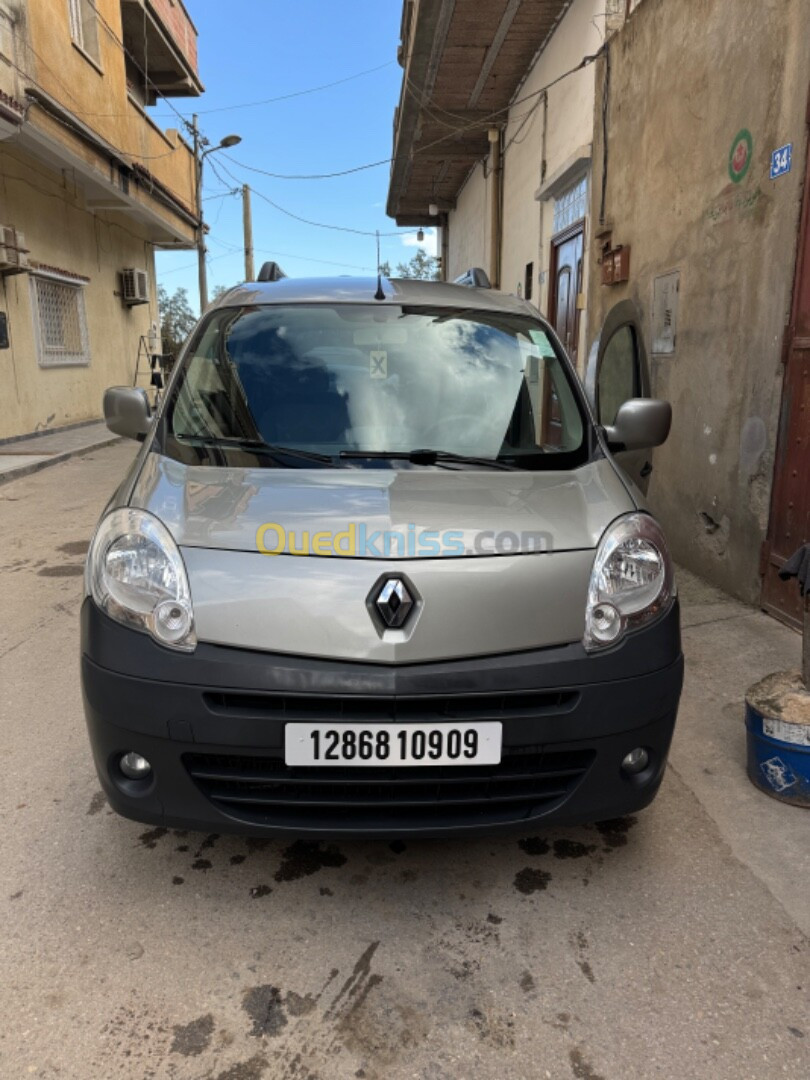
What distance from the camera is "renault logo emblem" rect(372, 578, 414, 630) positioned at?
1.94m

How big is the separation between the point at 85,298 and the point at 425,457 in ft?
44.9

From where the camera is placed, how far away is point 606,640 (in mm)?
2041

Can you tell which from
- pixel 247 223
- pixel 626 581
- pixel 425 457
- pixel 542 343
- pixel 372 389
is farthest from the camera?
pixel 247 223

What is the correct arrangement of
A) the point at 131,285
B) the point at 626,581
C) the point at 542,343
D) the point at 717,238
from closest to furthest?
the point at 626,581
the point at 542,343
the point at 717,238
the point at 131,285

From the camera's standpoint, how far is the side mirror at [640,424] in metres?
2.91

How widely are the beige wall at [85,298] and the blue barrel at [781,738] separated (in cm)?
1085

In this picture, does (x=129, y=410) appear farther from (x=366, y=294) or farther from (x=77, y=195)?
(x=77, y=195)

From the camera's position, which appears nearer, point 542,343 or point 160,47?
point 542,343

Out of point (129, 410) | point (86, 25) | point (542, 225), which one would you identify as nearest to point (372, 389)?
point (129, 410)

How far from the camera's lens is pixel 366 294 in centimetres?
323

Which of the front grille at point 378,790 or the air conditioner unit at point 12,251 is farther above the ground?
the air conditioner unit at point 12,251

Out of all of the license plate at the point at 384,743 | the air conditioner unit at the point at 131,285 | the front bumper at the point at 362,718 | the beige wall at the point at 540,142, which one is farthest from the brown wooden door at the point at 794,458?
the air conditioner unit at the point at 131,285

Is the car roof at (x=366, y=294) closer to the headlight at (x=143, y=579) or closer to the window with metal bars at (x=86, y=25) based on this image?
the headlight at (x=143, y=579)

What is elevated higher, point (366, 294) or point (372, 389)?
point (366, 294)
